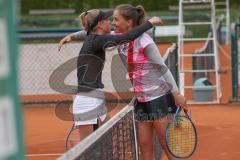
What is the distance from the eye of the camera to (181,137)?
17.0ft

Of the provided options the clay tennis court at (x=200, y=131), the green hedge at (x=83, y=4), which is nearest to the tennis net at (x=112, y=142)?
the clay tennis court at (x=200, y=131)

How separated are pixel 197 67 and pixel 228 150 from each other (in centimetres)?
763

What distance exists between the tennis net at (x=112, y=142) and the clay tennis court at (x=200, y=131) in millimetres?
2925

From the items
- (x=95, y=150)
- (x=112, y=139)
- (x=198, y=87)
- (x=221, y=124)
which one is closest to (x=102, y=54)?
(x=112, y=139)

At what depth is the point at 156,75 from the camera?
15.7ft

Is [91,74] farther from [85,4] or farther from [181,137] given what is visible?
[85,4]

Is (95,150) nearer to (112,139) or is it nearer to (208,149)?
(112,139)

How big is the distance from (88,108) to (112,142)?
1371 mm

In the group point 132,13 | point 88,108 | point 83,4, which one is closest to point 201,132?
point 88,108

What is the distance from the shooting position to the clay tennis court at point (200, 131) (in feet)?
26.5

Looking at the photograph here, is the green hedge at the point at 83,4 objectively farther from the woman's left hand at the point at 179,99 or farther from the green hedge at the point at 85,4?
the woman's left hand at the point at 179,99

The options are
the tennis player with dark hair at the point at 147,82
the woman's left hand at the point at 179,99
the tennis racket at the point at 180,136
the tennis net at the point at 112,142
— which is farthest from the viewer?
the tennis racket at the point at 180,136

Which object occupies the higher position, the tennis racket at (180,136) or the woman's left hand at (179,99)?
the woman's left hand at (179,99)

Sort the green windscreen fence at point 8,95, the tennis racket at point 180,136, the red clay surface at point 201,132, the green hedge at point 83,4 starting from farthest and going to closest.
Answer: the green hedge at point 83,4
the red clay surface at point 201,132
the tennis racket at point 180,136
the green windscreen fence at point 8,95
